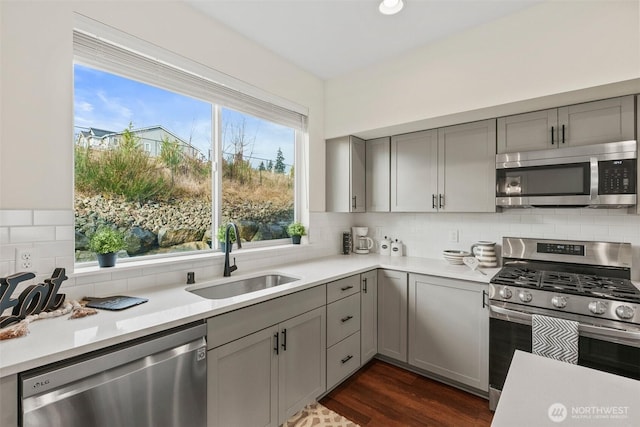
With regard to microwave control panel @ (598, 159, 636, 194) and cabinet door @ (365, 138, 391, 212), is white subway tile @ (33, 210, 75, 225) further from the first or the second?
microwave control panel @ (598, 159, 636, 194)

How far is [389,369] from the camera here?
268cm

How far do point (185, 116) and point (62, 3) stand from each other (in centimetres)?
84

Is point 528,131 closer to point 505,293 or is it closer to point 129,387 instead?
point 505,293

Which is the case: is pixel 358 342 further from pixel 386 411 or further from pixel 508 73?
pixel 508 73

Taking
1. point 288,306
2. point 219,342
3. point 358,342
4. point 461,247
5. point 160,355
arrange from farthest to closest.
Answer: point 461,247 < point 358,342 < point 288,306 < point 219,342 < point 160,355

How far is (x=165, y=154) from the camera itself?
2.12 m

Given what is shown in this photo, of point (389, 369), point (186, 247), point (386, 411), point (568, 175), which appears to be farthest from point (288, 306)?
point (568, 175)

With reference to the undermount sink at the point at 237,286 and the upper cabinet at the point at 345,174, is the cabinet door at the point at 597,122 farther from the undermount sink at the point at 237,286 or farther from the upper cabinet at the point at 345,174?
the undermount sink at the point at 237,286

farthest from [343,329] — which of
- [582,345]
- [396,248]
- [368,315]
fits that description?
[582,345]

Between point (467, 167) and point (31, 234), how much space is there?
→ 2.92 meters

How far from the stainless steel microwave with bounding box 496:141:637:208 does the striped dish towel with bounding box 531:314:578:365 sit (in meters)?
0.85

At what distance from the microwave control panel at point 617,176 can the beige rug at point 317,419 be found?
2.27 m

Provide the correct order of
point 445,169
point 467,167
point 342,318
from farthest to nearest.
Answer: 1. point 445,169
2. point 467,167
3. point 342,318

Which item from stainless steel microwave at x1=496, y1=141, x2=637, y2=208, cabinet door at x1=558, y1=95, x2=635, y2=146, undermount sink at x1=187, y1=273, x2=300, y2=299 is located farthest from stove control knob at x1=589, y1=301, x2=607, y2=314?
undermount sink at x1=187, y1=273, x2=300, y2=299
